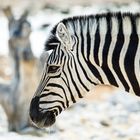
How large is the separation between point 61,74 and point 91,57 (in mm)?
309

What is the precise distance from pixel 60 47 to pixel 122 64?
579 mm

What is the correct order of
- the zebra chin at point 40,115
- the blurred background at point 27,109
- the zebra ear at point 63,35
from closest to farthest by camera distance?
1. the zebra ear at point 63,35
2. the zebra chin at point 40,115
3. the blurred background at point 27,109

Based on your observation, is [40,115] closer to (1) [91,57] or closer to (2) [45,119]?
(2) [45,119]

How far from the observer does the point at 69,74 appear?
4977 mm

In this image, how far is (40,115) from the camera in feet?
16.7

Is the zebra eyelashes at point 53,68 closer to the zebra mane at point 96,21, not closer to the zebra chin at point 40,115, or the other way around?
the zebra mane at point 96,21

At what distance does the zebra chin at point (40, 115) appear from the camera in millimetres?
5078

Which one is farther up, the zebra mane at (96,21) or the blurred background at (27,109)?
the zebra mane at (96,21)

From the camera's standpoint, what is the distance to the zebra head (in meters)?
4.95

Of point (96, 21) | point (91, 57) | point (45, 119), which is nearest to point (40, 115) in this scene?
point (45, 119)

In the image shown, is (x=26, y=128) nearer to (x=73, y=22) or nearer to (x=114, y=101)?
(x=114, y=101)

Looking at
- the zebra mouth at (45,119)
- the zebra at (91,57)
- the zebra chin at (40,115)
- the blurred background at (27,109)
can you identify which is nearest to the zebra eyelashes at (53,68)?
the zebra at (91,57)

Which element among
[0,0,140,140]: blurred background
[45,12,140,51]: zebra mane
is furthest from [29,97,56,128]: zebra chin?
[0,0,140,140]: blurred background

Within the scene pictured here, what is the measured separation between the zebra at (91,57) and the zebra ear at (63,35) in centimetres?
3
